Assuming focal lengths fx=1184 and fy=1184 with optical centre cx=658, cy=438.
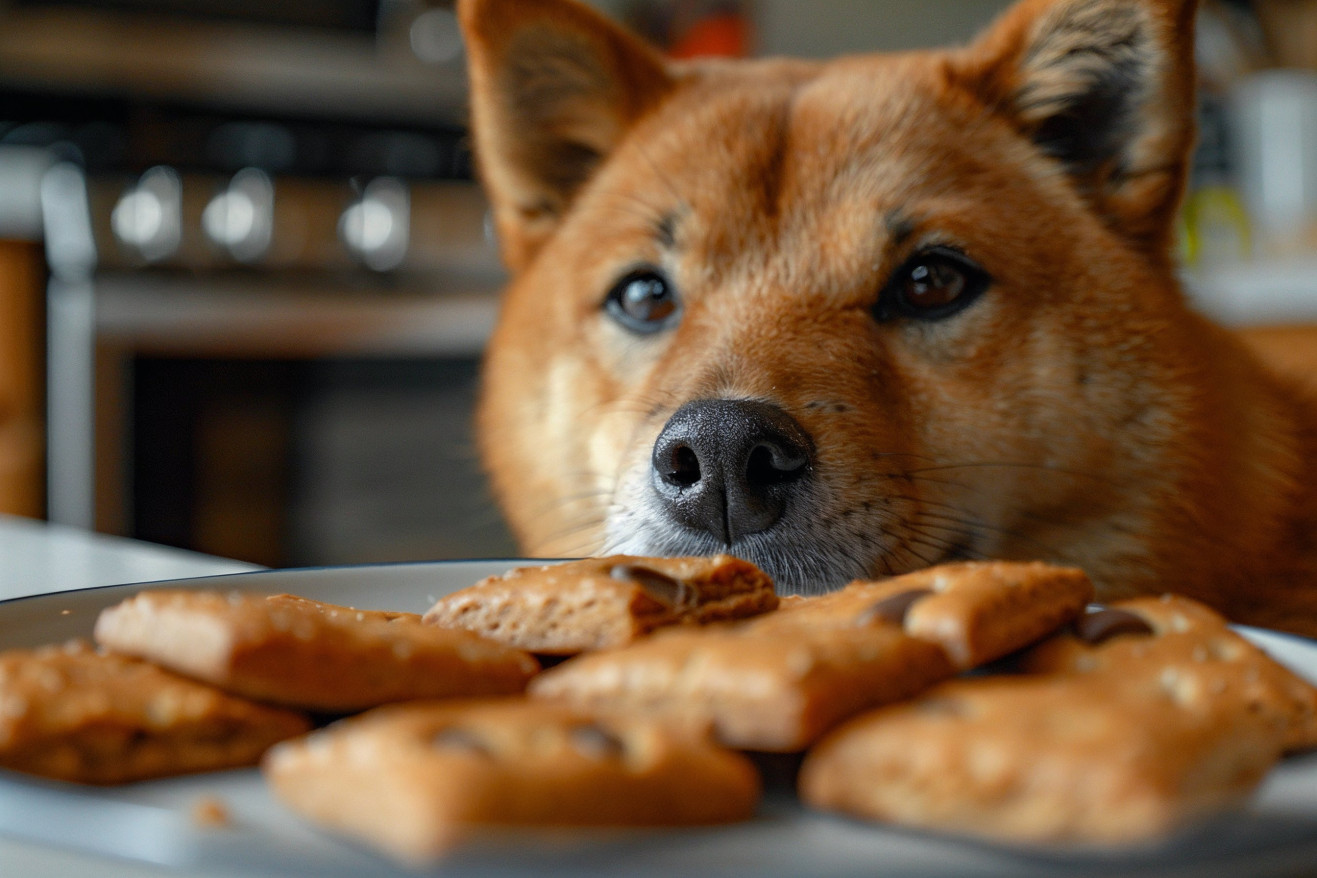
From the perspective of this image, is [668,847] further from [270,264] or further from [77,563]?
[270,264]

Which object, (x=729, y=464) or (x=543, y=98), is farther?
(x=543, y=98)

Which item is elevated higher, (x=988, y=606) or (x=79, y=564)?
(x=988, y=606)

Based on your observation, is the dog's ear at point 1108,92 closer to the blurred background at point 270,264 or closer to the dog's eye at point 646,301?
the dog's eye at point 646,301

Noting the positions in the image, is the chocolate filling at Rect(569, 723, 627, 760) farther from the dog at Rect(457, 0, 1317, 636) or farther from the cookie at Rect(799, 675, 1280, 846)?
the dog at Rect(457, 0, 1317, 636)

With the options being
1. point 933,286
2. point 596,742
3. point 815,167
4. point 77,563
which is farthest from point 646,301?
point 596,742

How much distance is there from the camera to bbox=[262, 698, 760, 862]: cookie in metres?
0.39

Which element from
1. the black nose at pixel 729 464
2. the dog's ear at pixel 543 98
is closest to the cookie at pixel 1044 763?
the black nose at pixel 729 464

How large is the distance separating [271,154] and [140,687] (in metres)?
4.14

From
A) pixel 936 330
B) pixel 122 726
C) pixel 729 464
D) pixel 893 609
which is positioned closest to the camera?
pixel 122 726

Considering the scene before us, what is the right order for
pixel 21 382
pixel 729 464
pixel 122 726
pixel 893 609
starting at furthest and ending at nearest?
pixel 21 382 → pixel 729 464 → pixel 893 609 → pixel 122 726

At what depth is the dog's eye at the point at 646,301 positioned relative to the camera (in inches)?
62.5

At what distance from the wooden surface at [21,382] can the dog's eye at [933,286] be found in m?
2.80

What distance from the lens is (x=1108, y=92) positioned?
1521 mm

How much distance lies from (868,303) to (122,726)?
42.0 inches
